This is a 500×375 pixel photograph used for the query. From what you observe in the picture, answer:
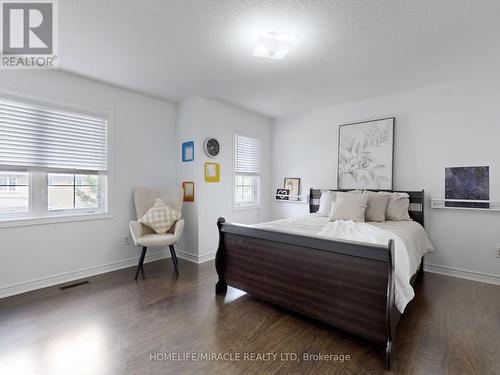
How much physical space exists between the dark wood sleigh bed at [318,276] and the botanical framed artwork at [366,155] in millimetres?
2319

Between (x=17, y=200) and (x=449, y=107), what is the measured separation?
538cm

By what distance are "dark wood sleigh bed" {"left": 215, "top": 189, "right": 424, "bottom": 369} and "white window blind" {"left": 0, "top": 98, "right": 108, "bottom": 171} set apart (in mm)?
2039

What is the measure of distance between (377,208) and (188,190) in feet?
9.04

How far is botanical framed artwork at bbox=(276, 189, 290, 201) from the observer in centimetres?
490

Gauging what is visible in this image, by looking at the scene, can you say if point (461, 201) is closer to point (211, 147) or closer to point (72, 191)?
point (211, 147)

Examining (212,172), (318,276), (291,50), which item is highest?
(291,50)

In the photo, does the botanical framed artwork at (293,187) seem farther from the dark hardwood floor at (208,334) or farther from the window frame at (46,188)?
the window frame at (46,188)

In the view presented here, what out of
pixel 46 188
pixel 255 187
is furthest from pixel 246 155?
pixel 46 188

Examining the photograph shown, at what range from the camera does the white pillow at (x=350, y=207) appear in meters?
3.21

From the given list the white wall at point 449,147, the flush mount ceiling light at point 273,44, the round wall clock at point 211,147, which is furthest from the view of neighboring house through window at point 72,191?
the white wall at point 449,147

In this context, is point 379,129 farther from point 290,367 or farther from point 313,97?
point 290,367

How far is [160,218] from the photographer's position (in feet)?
11.5

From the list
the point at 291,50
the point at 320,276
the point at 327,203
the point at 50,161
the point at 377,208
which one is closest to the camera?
the point at 320,276

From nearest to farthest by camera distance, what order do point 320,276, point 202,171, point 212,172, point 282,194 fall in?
point 320,276
point 202,171
point 212,172
point 282,194
